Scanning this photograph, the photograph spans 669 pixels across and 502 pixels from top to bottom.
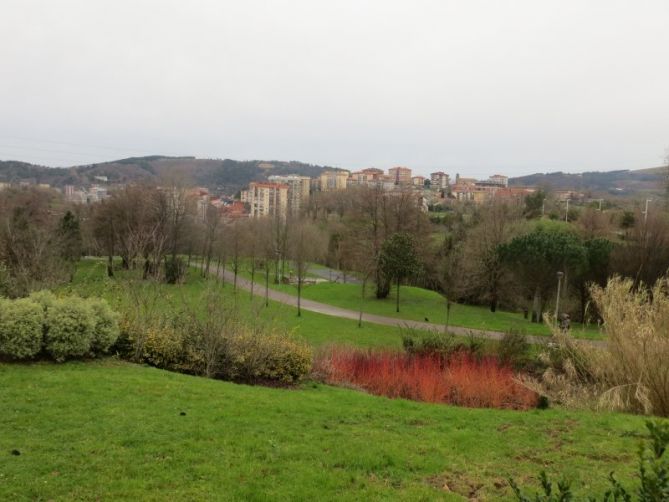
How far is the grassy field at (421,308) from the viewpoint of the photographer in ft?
78.0

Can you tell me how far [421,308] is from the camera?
1117 inches

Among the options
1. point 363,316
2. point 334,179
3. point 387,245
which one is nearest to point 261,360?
point 363,316

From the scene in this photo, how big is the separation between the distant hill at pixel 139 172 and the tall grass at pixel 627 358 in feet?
278

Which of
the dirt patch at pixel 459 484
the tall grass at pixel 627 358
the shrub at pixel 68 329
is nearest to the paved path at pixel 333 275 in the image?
the tall grass at pixel 627 358

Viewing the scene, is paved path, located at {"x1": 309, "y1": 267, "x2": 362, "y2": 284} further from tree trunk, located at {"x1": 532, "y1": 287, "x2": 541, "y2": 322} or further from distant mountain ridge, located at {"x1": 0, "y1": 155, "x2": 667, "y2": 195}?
distant mountain ridge, located at {"x1": 0, "y1": 155, "x2": 667, "y2": 195}

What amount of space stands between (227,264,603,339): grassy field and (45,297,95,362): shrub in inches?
693

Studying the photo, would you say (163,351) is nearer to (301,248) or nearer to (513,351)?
(513,351)

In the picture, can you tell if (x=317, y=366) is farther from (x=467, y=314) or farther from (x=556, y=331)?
(x=467, y=314)

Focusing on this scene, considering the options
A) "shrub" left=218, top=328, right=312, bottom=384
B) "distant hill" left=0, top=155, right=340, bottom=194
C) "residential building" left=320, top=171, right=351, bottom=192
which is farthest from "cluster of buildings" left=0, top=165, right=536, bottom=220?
"shrub" left=218, top=328, right=312, bottom=384

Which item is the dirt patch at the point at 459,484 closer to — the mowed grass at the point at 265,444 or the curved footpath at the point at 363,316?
the mowed grass at the point at 265,444

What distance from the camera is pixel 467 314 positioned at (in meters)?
26.9

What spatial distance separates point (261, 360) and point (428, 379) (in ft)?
11.2

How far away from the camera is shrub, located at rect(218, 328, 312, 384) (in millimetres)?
9656

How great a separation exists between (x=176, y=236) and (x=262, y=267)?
800 cm
